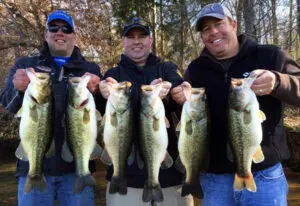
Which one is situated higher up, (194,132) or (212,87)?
(212,87)

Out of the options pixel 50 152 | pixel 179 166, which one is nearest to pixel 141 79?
pixel 179 166

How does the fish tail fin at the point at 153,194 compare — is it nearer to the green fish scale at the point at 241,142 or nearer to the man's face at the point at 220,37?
the green fish scale at the point at 241,142

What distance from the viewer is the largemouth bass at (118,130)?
12.1 feet

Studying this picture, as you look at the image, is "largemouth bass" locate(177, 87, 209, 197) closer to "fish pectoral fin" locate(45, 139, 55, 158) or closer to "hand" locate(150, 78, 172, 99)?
"hand" locate(150, 78, 172, 99)

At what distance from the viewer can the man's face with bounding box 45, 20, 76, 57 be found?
175 inches

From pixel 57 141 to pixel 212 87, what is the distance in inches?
77.8

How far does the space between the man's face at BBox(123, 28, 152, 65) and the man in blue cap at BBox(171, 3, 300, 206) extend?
27.4 inches

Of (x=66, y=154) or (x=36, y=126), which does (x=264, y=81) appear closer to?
(x=66, y=154)

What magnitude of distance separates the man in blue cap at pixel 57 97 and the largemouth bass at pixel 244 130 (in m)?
1.65

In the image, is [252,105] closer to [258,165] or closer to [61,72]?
[258,165]

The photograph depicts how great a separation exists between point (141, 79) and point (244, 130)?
1.43 m

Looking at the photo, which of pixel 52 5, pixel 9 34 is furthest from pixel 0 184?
pixel 52 5

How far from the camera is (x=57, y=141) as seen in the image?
4371 mm

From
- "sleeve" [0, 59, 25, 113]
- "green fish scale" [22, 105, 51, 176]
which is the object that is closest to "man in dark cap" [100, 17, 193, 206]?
"green fish scale" [22, 105, 51, 176]
